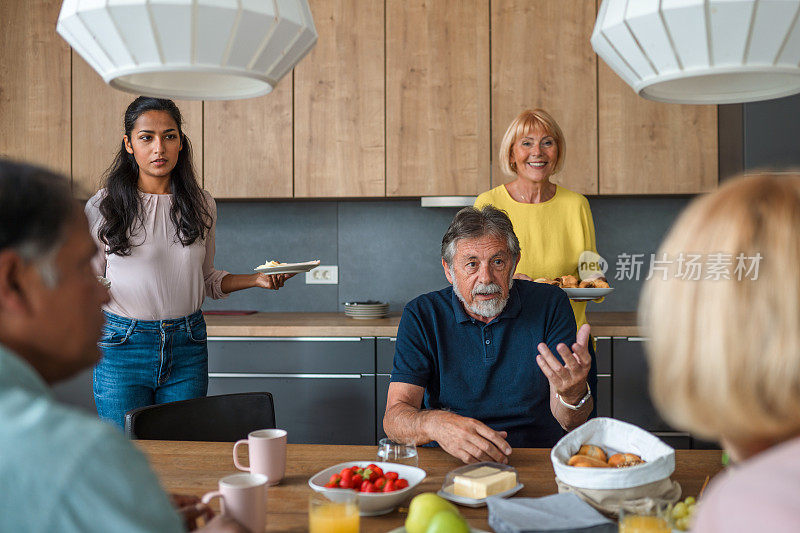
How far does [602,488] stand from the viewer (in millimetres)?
1172

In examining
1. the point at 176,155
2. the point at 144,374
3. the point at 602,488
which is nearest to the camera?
the point at 602,488

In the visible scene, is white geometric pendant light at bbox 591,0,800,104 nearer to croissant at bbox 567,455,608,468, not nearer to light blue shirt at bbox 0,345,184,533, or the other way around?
croissant at bbox 567,455,608,468

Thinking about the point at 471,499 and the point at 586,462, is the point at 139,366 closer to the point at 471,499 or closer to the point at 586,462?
the point at 471,499

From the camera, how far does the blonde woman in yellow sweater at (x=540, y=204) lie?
283 centimetres

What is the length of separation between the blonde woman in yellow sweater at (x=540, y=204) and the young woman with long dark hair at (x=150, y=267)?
1.17 meters

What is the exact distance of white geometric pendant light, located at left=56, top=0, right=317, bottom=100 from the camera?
976 mm

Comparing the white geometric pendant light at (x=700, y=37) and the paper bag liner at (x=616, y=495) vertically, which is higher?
the white geometric pendant light at (x=700, y=37)

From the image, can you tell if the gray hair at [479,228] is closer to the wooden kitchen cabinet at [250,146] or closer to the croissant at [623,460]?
the croissant at [623,460]

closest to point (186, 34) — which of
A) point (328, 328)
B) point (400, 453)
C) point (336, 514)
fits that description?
point (336, 514)

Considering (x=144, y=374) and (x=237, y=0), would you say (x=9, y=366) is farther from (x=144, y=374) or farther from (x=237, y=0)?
(x=144, y=374)

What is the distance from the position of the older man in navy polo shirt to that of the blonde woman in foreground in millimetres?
1170

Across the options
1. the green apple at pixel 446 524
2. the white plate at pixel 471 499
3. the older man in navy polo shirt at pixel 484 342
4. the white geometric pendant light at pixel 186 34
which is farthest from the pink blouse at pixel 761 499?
the older man in navy polo shirt at pixel 484 342

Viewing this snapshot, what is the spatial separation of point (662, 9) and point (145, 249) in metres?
1.82

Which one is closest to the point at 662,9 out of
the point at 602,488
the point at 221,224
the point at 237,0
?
the point at 237,0
